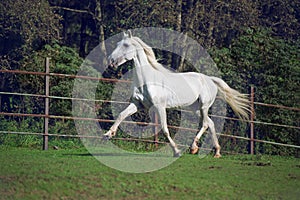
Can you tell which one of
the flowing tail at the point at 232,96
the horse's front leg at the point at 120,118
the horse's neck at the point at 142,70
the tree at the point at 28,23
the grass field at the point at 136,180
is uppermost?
the tree at the point at 28,23

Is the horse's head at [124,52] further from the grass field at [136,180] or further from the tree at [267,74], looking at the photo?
the tree at [267,74]

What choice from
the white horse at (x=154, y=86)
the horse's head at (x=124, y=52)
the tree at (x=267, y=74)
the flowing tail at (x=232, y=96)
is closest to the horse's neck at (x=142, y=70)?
the white horse at (x=154, y=86)

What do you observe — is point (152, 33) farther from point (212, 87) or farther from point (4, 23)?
point (212, 87)

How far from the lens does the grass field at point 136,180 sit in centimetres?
787

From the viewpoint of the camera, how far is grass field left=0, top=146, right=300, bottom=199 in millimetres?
7867

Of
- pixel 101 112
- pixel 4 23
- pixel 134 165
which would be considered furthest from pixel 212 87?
pixel 4 23

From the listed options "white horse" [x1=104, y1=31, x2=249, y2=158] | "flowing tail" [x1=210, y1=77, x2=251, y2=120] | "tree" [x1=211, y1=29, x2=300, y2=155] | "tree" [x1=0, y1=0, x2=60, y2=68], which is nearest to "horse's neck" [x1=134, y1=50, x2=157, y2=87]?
"white horse" [x1=104, y1=31, x2=249, y2=158]

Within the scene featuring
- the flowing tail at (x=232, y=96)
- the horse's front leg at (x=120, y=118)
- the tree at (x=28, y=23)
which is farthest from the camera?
the tree at (x=28, y=23)

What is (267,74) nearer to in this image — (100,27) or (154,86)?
(100,27)

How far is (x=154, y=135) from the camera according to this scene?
45.9 feet

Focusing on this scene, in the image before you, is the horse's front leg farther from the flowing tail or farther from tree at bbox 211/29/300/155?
tree at bbox 211/29/300/155

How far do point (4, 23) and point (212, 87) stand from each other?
1130 cm

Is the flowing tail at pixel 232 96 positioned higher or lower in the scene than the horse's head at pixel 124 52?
lower

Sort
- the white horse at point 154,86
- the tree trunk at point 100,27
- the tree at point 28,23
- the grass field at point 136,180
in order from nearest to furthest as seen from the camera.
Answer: the grass field at point 136,180
the white horse at point 154,86
the tree at point 28,23
the tree trunk at point 100,27
